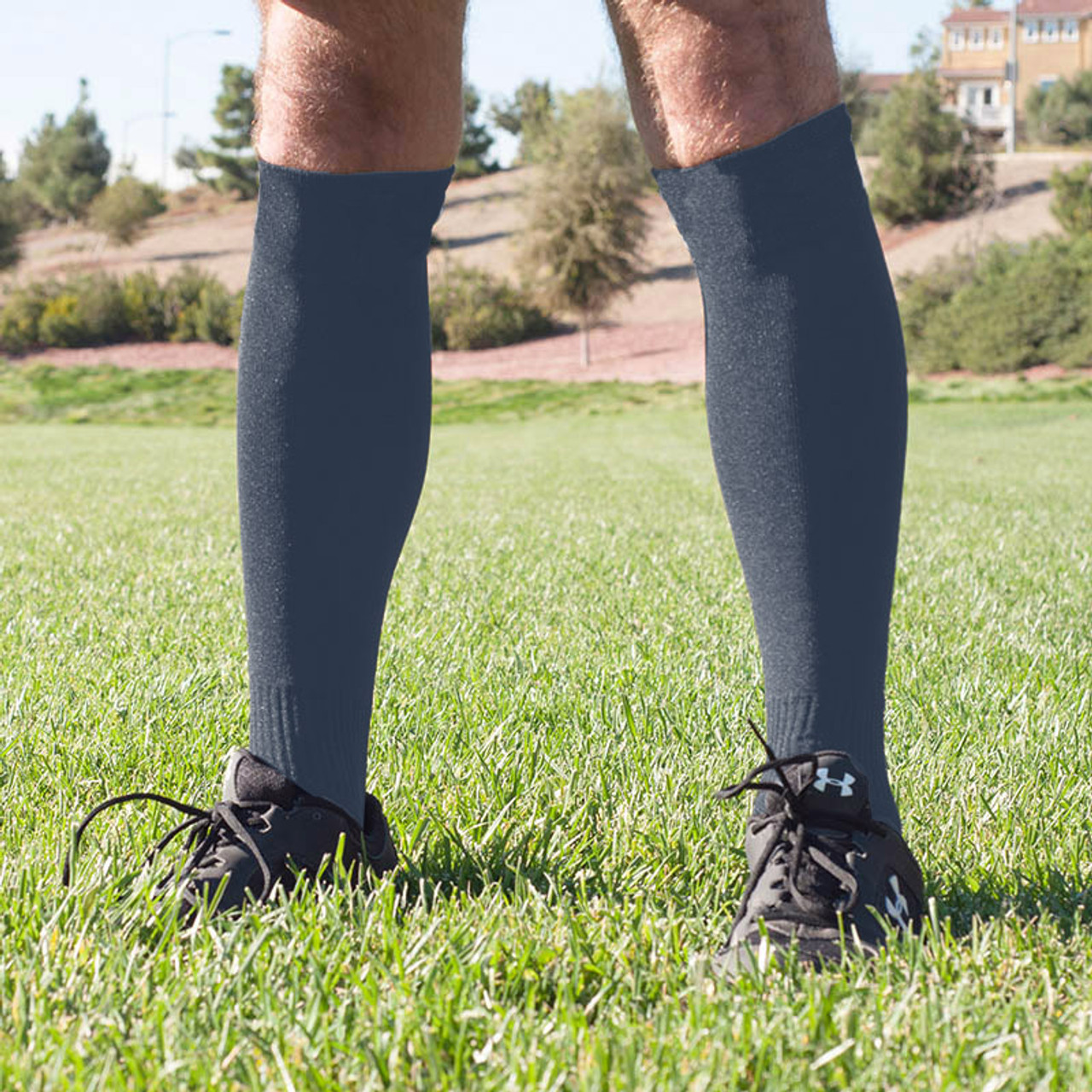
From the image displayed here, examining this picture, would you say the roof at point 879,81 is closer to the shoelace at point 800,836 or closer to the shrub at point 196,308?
the shrub at point 196,308

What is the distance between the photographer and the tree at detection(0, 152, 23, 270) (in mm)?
42594

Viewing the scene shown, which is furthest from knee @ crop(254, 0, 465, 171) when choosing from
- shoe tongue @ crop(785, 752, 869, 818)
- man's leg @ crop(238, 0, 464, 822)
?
shoe tongue @ crop(785, 752, 869, 818)

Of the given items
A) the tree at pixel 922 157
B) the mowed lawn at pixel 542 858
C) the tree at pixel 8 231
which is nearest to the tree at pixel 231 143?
the tree at pixel 8 231

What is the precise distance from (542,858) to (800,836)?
369 mm

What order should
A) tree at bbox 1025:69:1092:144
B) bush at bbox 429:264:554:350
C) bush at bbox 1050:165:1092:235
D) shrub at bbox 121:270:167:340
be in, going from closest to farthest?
bush at bbox 1050:165:1092:235 < bush at bbox 429:264:554:350 < shrub at bbox 121:270:167:340 < tree at bbox 1025:69:1092:144

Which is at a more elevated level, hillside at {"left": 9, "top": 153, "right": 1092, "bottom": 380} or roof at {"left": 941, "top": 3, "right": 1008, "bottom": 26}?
roof at {"left": 941, "top": 3, "right": 1008, "bottom": 26}

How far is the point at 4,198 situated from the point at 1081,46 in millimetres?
69772

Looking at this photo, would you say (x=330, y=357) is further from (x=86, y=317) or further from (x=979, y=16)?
(x=979, y=16)

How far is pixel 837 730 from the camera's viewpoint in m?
1.35

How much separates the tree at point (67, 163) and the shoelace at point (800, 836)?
204 feet

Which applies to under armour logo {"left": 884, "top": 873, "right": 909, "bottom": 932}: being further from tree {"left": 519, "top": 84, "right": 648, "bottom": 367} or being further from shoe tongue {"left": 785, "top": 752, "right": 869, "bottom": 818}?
tree {"left": 519, "top": 84, "right": 648, "bottom": 367}

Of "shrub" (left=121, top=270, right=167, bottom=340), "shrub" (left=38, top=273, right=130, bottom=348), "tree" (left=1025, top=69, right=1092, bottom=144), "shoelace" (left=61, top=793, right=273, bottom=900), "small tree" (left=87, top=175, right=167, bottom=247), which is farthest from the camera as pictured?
"tree" (left=1025, top=69, right=1092, bottom=144)

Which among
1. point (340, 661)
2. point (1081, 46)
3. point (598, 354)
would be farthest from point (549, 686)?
point (1081, 46)

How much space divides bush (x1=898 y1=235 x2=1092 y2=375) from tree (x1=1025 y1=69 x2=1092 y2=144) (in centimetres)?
3686
